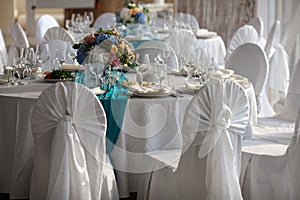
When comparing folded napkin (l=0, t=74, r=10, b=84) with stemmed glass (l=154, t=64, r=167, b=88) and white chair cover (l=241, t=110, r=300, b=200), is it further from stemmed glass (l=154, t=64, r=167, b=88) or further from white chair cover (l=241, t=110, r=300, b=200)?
white chair cover (l=241, t=110, r=300, b=200)

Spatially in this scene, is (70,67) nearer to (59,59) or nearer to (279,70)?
(59,59)

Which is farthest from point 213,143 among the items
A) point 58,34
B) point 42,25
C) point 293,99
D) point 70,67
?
point 42,25

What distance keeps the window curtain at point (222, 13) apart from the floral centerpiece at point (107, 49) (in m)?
4.93

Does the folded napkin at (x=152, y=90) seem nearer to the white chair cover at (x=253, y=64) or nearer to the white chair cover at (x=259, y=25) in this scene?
the white chair cover at (x=253, y=64)

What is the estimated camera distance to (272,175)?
3779 mm

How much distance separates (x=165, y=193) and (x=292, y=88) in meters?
1.52

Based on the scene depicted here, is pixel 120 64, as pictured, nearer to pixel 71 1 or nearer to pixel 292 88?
pixel 292 88

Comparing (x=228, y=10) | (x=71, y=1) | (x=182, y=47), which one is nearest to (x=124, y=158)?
(x=182, y=47)

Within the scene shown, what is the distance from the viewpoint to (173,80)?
14.8 ft

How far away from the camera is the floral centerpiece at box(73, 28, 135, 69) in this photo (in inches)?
161

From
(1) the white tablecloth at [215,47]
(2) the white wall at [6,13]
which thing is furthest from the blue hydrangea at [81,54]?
(2) the white wall at [6,13]

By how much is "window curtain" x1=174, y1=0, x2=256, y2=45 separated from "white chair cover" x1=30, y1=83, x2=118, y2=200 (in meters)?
5.72

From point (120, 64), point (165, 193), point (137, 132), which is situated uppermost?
point (120, 64)

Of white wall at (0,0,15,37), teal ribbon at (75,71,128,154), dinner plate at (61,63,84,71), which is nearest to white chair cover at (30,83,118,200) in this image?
teal ribbon at (75,71,128,154)
